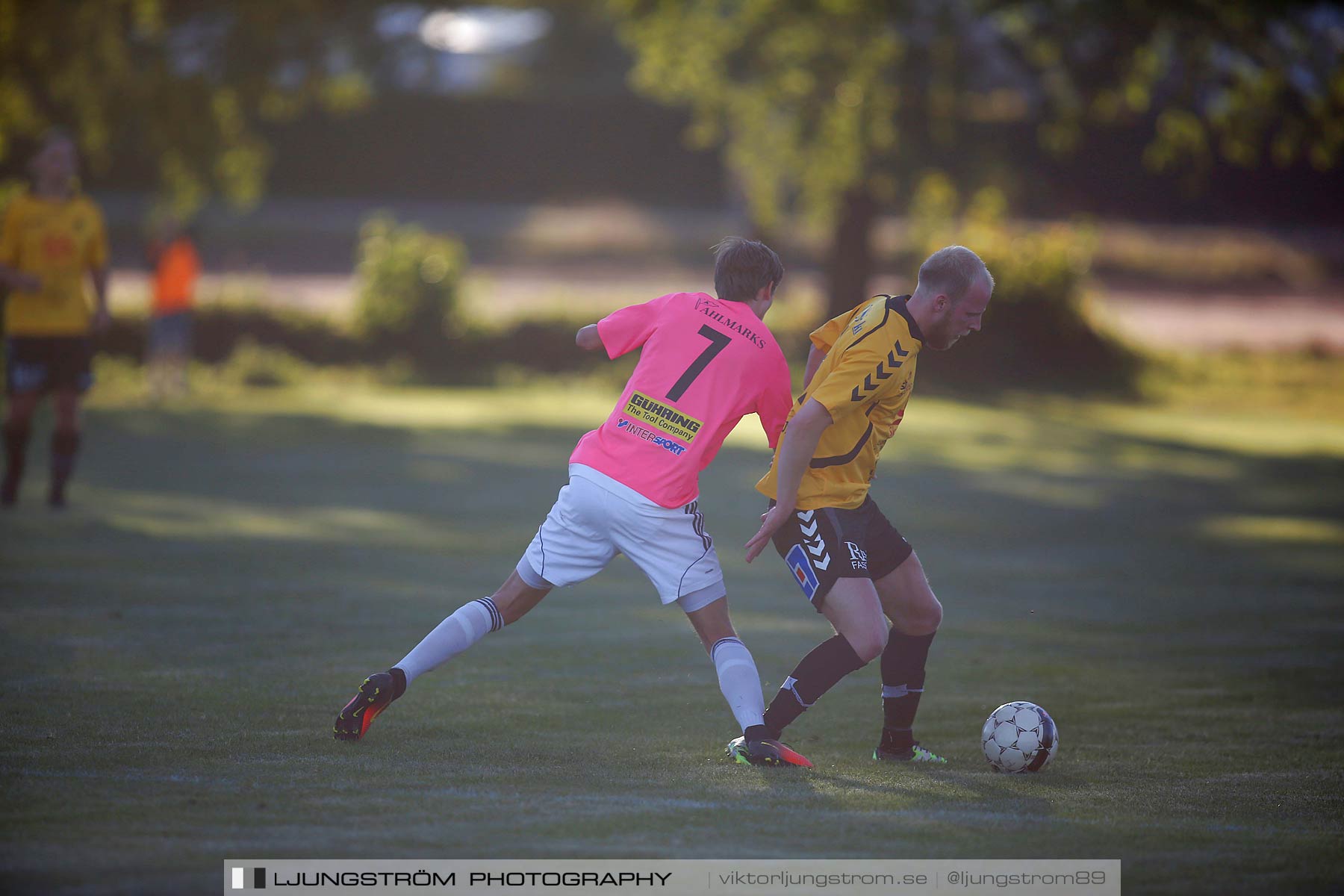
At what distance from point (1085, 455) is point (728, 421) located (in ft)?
38.2

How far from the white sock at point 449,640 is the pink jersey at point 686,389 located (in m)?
0.78

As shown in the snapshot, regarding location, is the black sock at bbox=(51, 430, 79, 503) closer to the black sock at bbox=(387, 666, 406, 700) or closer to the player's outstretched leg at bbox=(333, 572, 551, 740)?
the player's outstretched leg at bbox=(333, 572, 551, 740)

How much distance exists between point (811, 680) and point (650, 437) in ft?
3.60

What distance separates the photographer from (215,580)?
28.8 feet

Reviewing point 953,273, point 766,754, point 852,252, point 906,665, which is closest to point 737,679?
point 766,754

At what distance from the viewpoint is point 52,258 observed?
1032 cm

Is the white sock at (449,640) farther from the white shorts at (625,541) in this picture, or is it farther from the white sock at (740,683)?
the white sock at (740,683)

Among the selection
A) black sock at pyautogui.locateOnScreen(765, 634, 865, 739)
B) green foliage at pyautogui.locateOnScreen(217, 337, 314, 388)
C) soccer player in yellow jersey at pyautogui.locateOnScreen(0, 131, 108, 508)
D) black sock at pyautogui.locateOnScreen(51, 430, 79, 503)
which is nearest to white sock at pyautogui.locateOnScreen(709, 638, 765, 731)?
black sock at pyautogui.locateOnScreen(765, 634, 865, 739)

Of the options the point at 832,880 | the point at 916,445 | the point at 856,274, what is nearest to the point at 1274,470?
the point at 916,445

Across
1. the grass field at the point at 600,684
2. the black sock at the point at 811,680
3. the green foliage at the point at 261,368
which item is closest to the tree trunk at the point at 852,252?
the green foliage at the point at 261,368

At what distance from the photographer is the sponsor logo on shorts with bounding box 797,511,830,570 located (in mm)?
5332

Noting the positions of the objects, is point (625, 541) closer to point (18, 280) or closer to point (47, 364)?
point (18, 280)

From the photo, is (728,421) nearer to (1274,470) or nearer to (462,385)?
(1274,470)

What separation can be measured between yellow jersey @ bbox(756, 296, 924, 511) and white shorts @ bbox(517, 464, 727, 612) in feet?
1.12
